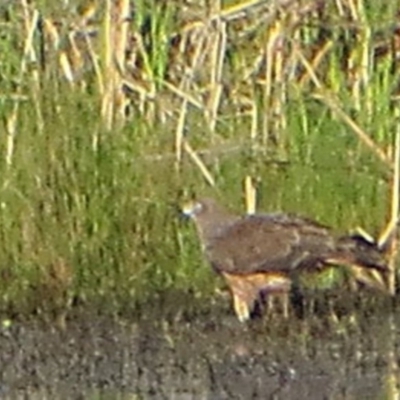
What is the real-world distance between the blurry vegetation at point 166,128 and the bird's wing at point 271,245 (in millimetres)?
274

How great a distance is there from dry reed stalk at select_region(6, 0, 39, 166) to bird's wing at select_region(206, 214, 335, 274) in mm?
1015

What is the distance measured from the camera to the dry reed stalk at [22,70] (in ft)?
27.0

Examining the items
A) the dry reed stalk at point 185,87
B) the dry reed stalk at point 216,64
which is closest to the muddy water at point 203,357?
the dry reed stalk at point 185,87

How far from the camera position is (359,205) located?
829 cm

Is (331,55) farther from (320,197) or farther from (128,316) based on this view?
(128,316)

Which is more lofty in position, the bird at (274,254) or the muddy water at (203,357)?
the bird at (274,254)

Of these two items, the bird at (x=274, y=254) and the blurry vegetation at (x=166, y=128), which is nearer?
the bird at (x=274, y=254)

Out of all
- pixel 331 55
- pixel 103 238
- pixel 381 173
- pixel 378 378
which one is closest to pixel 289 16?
pixel 331 55

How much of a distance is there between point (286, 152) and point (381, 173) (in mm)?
498

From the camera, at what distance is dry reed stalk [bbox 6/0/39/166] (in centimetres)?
823

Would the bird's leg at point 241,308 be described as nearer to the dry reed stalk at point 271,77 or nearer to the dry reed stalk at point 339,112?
the dry reed stalk at point 339,112

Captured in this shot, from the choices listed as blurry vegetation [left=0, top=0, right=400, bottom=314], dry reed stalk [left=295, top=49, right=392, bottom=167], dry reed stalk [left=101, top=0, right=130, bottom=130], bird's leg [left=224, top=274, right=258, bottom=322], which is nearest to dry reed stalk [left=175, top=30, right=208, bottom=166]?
blurry vegetation [left=0, top=0, right=400, bottom=314]

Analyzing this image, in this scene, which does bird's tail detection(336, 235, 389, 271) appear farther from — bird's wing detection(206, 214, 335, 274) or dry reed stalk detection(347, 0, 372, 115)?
dry reed stalk detection(347, 0, 372, 115)

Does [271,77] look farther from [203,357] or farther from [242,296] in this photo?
[203,357]
